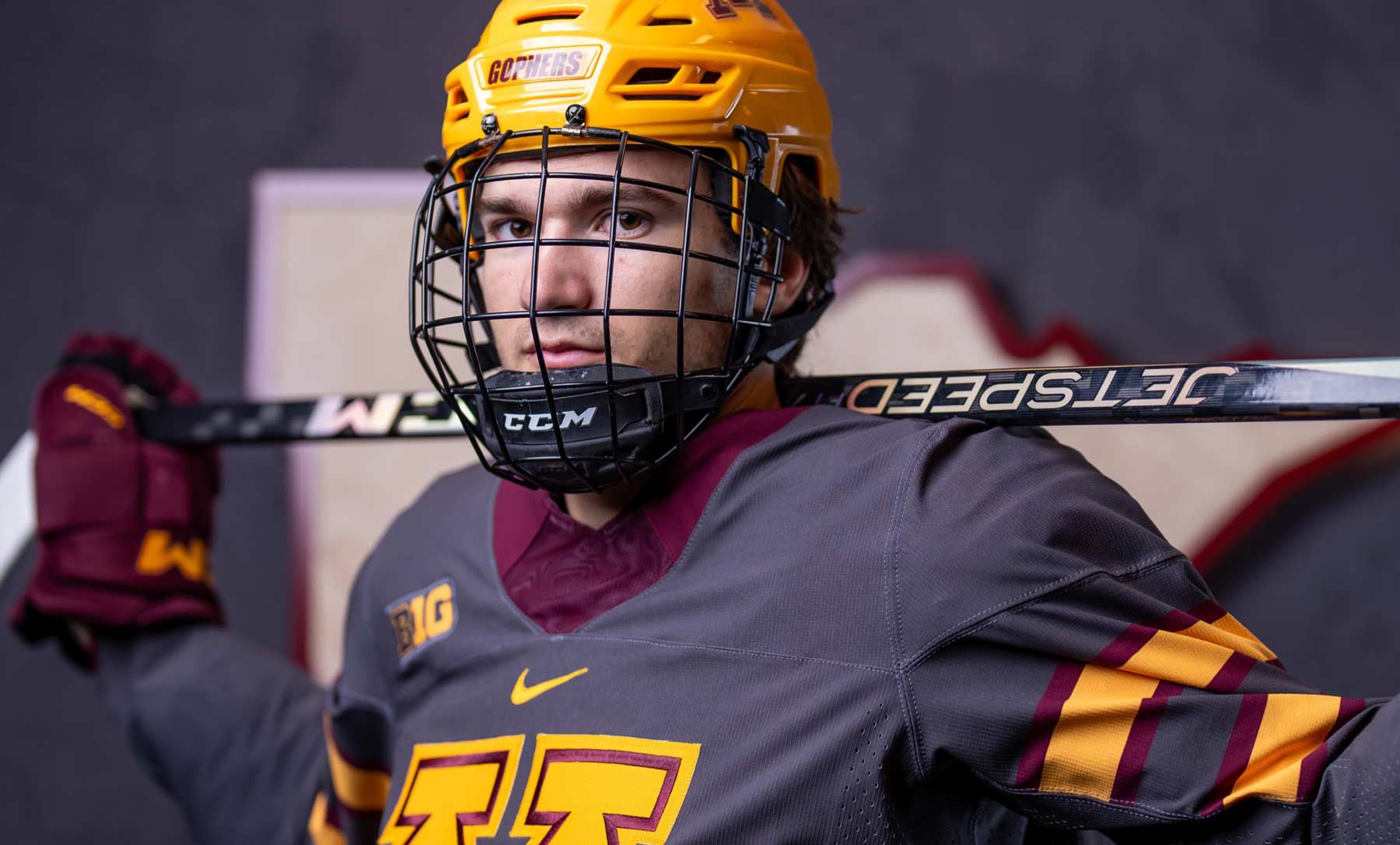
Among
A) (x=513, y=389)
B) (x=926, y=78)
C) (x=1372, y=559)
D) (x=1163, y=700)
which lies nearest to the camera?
(x=1163, y=700)

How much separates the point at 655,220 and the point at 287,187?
1.14 metres

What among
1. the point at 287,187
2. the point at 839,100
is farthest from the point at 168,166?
the point at 839,100

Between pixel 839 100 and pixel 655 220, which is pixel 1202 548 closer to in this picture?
pixel 839 100

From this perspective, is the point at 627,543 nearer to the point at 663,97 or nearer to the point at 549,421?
the point at 549,421

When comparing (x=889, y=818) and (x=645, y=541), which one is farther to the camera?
(x=645, y=541)

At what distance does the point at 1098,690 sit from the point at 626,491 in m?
0.39

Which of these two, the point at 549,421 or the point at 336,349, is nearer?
the point at 549,421

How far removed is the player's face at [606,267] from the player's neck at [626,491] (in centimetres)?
7

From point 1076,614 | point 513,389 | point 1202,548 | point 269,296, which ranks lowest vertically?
point 1202,548

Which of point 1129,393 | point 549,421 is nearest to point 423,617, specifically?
point 549,421

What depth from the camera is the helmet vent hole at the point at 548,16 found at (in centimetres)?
94

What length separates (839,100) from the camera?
1646 millimetres

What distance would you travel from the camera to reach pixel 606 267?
0.91 metres

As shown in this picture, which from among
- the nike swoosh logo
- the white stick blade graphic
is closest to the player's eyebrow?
the nike swoosh logo
